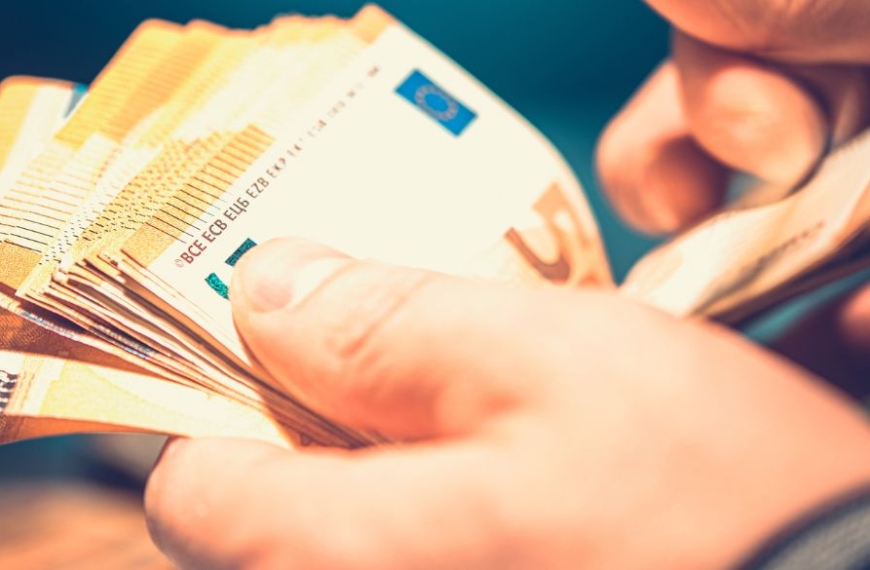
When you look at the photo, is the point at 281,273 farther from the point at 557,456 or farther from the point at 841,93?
the point at 841,93

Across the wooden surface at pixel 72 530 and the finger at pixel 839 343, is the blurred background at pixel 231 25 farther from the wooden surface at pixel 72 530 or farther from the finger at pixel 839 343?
the finger at pixel 839 343

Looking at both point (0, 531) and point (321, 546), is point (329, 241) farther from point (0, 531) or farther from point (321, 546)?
point (0, 531)

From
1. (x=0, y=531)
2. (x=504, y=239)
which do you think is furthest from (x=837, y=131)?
(x=0, y=531)

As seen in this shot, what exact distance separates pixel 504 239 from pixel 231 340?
27cm

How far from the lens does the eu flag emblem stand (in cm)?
67

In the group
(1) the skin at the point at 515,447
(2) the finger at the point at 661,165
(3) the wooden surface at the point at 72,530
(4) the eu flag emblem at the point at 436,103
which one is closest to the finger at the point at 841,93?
(2) the finger at the point at 661,165

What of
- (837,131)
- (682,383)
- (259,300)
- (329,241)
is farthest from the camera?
(837,131)

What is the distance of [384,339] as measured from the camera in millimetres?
352

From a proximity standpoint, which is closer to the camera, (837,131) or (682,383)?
(682,383)

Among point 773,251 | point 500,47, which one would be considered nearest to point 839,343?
point 773,251

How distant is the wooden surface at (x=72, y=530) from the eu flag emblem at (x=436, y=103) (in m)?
0.49

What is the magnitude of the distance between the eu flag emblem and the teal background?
1.62ft

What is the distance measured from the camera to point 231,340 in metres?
0.45

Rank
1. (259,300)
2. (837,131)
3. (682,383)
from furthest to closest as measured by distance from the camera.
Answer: (837,131)
(259,300)
(682,383)
